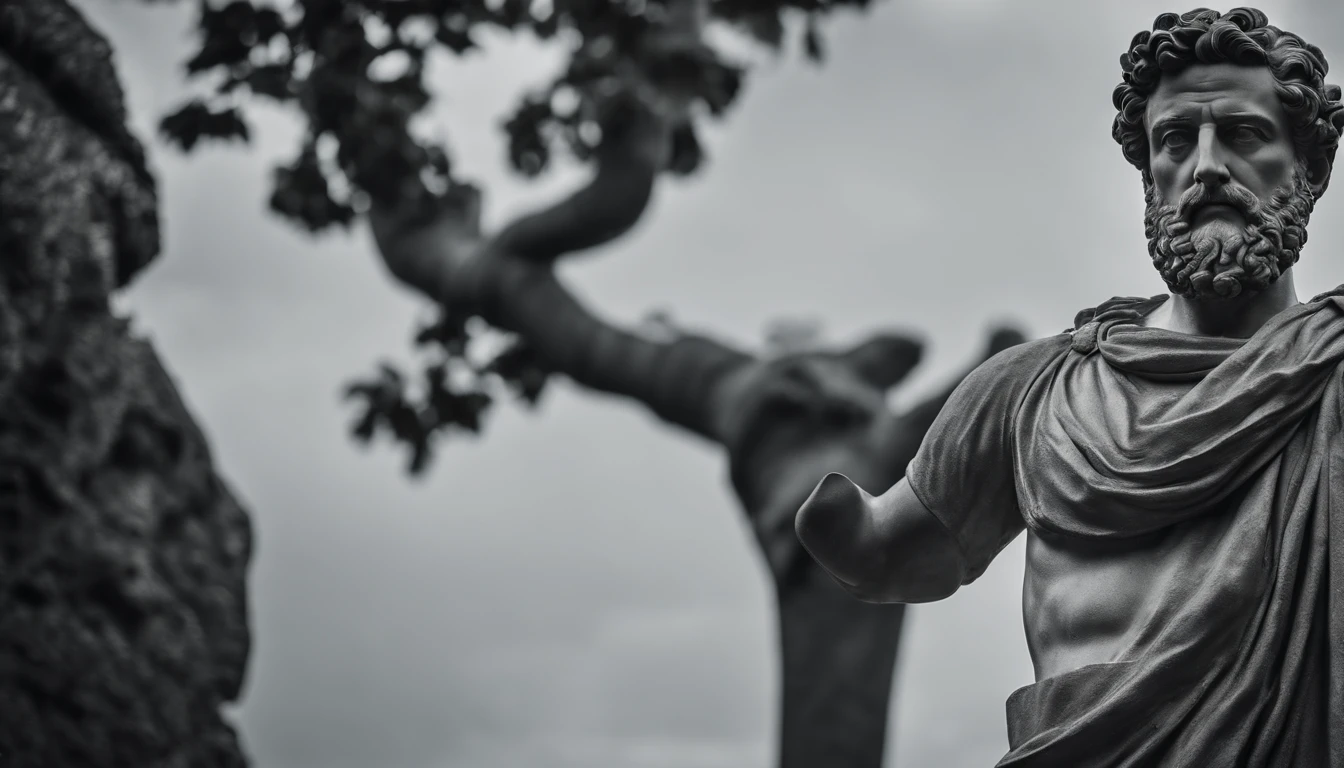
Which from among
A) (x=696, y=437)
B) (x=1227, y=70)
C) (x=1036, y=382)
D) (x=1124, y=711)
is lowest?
(x=1124, y=711)

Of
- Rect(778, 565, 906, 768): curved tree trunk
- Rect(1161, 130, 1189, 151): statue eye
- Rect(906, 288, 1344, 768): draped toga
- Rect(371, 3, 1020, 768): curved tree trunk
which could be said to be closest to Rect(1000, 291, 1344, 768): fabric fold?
Rect(906, 288, 1344, 768): draped toga

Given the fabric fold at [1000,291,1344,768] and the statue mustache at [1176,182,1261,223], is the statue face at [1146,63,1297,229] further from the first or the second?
the fabric fold at [1000,291,1344,768]

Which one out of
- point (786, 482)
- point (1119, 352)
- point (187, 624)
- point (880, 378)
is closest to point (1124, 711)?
point (1119, 352)

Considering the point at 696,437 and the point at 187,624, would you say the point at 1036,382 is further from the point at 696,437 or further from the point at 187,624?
the point at 696,437

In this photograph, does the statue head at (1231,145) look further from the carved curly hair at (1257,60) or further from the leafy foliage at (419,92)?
the leafy foliage at (419,92)

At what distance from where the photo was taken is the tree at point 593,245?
324 inches

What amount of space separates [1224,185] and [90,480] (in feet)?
15.7

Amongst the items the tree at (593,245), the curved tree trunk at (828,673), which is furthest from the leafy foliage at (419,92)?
the curved tree trunk at (828,673)

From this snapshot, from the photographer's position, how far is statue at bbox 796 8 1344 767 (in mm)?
2932

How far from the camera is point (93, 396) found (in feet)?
22.3

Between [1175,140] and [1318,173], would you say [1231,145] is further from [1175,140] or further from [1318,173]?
[1318,173]

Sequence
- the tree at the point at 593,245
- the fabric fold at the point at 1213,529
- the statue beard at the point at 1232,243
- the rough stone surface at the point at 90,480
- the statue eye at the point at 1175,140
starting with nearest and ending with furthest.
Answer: the fabric fold at the point at 1213,529, the statue beard at the point at 1232,243, the statue eye at the point at 1175,140, the rough stone surface at the point at 90,480, the tree at the point at 593,245

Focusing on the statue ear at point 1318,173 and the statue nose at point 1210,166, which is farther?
the statue ear at point 1318,173

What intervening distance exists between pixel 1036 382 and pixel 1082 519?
1.10 feet
